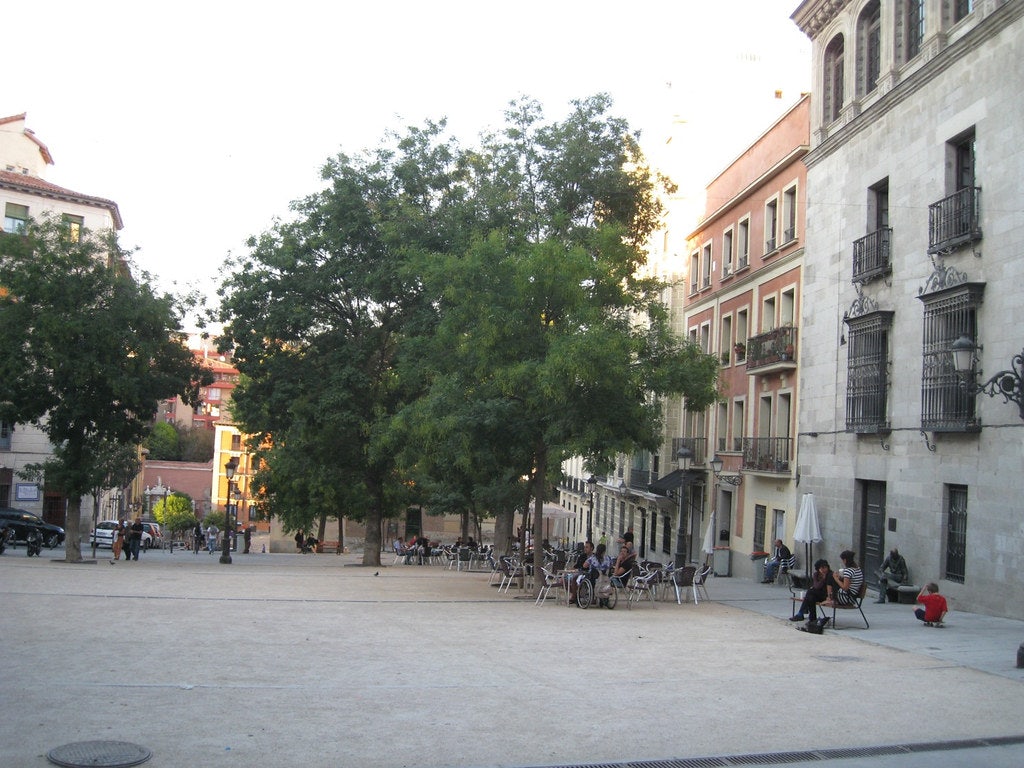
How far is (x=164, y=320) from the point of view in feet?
105

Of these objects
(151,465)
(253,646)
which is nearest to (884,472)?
(253,646)

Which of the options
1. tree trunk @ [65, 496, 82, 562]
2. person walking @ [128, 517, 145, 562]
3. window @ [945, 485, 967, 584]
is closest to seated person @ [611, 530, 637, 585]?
window @ [945, 485, 967, 584]

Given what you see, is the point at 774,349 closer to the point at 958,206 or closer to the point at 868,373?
the point at 868,373

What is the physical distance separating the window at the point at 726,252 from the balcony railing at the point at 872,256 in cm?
1098

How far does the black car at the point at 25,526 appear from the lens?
40.7 metres

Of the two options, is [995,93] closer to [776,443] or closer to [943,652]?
[943,652]

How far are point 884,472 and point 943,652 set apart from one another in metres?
9.55

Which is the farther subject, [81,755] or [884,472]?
[884,472]

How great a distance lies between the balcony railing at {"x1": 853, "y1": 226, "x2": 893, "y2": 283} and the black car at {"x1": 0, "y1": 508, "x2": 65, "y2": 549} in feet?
109

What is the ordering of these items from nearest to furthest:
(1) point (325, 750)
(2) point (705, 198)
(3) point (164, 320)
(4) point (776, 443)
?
(1) point (325, 750) < (4) point (776, 443) < (3) point (164, 320) < (2) point (705, 198)

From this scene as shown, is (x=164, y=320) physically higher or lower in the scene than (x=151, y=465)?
higher

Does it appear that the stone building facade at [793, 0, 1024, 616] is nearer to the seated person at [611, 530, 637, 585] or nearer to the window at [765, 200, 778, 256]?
the window at [765, 200, 778, 256]

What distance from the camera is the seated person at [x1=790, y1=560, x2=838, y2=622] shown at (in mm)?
15562

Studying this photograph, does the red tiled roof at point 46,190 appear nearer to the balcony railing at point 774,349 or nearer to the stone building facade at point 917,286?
the balcony railing at point 774,349
